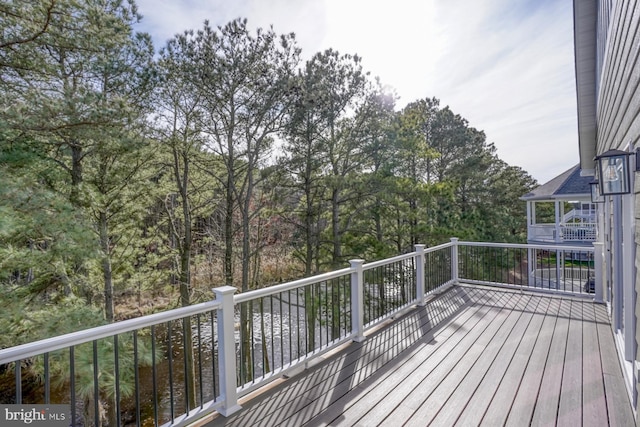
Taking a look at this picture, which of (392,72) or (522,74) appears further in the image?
(392,72)

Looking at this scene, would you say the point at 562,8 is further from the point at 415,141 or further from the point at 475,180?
the point at 475,180

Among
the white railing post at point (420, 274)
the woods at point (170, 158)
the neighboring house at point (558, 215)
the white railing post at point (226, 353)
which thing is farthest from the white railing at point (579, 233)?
the white railing post at point (226, 353)

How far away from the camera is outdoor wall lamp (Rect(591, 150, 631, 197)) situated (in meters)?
2.28

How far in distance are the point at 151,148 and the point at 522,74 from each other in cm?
845

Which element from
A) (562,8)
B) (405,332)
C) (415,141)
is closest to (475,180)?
(415,141)

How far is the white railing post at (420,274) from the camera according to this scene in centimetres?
497

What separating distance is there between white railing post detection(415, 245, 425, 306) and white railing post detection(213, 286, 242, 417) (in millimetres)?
3280

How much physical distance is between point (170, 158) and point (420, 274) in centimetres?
789

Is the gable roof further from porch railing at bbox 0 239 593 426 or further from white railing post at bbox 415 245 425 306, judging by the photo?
white railing post at bbox 415 245 425 306

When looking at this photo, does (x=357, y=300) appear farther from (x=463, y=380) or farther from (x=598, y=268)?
(x=598, y=268)

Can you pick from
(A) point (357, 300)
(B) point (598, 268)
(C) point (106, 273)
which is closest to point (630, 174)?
(A) point (357, 300)

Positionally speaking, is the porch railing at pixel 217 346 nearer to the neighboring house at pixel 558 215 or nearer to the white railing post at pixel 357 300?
the white railing post at pixel 357 300

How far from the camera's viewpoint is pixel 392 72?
10375 mm

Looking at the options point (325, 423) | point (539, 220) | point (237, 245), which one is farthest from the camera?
point (539, 220)
